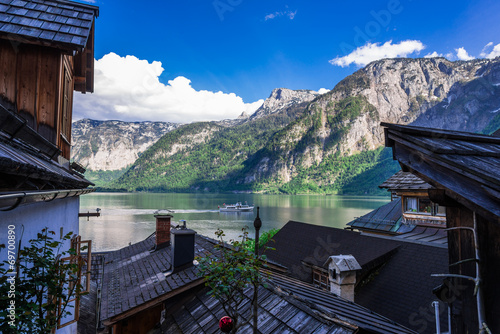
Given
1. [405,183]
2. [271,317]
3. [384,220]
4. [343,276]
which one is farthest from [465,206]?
[384,220]

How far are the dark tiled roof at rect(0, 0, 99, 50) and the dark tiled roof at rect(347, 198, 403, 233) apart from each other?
1627 cm

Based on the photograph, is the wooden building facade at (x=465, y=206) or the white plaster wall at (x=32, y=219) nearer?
the wooden building facade at (x=465, y=206)

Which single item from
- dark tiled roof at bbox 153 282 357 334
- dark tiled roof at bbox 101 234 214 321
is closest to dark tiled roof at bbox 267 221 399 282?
dark tiled roof at bbox 101 234 214 321

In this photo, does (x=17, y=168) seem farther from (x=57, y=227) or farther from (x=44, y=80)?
(x=44, y=80)

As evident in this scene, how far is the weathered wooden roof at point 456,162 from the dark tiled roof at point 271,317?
2482mm

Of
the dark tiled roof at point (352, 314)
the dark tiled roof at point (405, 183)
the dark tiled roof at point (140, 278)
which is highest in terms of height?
the dark tiled roof at point (405, 183)

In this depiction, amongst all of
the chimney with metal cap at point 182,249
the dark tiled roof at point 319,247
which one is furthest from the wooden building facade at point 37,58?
the dark tiled roof at point 319,247

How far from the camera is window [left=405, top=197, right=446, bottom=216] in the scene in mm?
14062

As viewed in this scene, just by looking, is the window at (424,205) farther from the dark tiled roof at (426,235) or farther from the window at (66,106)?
the window at (66,106)

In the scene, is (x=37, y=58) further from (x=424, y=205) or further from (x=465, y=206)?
(x=424, y=205)

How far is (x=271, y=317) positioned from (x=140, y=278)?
5.51 m

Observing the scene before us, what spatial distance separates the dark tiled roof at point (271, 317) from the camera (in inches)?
165

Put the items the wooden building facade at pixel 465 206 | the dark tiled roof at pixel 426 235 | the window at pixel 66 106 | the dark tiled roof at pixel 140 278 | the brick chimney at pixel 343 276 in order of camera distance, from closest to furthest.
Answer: the wooden building facade at pixel 465 206 < the window at pixel 66 106 < the dark tiled roof at pixel 140 278 < the brick chimney at pixel 343 276 < the dark tiled roof at pixel 426 235

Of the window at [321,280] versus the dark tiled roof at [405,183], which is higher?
the dark tiled roof at [405,183]
